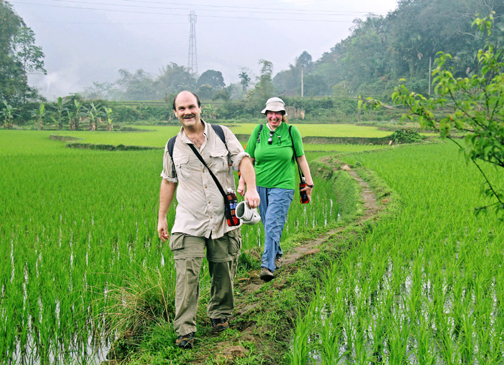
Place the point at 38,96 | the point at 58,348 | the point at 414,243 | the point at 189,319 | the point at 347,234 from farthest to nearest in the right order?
the point at 38,96
the point at 347,234
the point at 414,243
the point at 58,348
the point at 189,319

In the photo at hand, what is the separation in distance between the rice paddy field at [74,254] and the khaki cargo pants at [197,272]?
376mm

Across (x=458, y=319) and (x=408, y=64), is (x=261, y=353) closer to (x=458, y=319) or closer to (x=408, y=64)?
(x=458, y=319)

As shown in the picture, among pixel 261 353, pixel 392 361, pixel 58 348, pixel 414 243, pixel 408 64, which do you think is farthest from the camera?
pixel 408 64

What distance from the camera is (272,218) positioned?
3.47 m

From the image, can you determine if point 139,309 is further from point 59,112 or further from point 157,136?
point 59,112

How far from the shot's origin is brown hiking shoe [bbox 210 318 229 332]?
2.60 m

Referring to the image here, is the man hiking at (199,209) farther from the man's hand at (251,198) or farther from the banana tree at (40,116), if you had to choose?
the banana tree at (40,116)

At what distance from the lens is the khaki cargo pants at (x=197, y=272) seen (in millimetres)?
2400

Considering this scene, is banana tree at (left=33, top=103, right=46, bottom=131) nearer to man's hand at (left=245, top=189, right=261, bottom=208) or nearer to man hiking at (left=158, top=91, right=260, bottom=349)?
man hiking at (left=158, top=91, right=260, bottom=349)

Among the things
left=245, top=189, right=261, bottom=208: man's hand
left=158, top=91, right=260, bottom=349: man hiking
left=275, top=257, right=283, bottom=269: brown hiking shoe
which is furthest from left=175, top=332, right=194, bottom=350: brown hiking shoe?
left=275, top=257, right=283, bottom=269: brown hiking shoe

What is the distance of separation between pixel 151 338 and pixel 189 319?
309 millimetres

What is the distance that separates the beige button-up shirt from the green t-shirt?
988 millimetres

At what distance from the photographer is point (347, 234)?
446cm

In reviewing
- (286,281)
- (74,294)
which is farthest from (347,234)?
(74,294)
